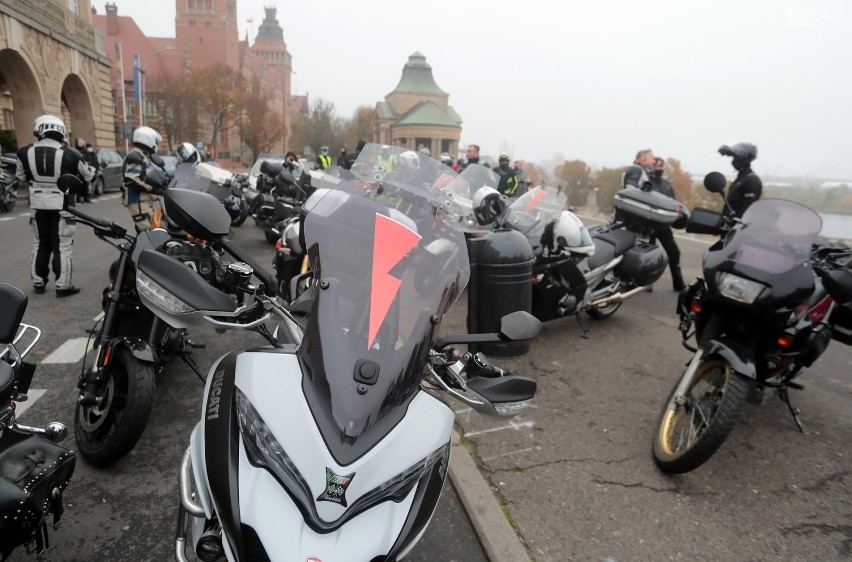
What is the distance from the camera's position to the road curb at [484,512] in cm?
260

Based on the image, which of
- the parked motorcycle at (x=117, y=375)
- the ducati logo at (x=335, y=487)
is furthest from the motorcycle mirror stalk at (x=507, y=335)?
the parked motorcycle at (x=117, y=375)

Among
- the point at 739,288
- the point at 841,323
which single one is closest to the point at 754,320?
the point at 739,288

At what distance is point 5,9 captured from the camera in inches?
862

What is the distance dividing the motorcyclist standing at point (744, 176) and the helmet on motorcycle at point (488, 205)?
277cm

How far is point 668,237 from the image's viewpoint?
7547 mm

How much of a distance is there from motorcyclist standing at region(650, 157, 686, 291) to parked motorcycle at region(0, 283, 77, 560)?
6.18 meters

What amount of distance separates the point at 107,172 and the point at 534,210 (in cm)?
1863

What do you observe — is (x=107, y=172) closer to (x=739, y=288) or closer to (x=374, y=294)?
(x=739, y=288)

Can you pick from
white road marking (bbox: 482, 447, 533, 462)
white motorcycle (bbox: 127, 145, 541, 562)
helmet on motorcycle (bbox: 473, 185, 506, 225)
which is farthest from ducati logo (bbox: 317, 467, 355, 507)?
helmet on motorcycle (bbox: 473, 185, 506, 225)

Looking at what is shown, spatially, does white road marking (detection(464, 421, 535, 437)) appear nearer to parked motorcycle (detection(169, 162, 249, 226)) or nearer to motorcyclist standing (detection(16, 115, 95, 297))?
parked motorcycle (detection(169, 162, 249, 226))

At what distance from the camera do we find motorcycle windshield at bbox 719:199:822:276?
10.6ft

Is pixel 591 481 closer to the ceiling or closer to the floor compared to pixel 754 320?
closer to the floor

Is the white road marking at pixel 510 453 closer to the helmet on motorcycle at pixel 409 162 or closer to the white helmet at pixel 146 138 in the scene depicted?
the helmet on motorcycle at pixel 409 162

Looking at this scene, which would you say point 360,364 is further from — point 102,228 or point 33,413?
point 33,413
